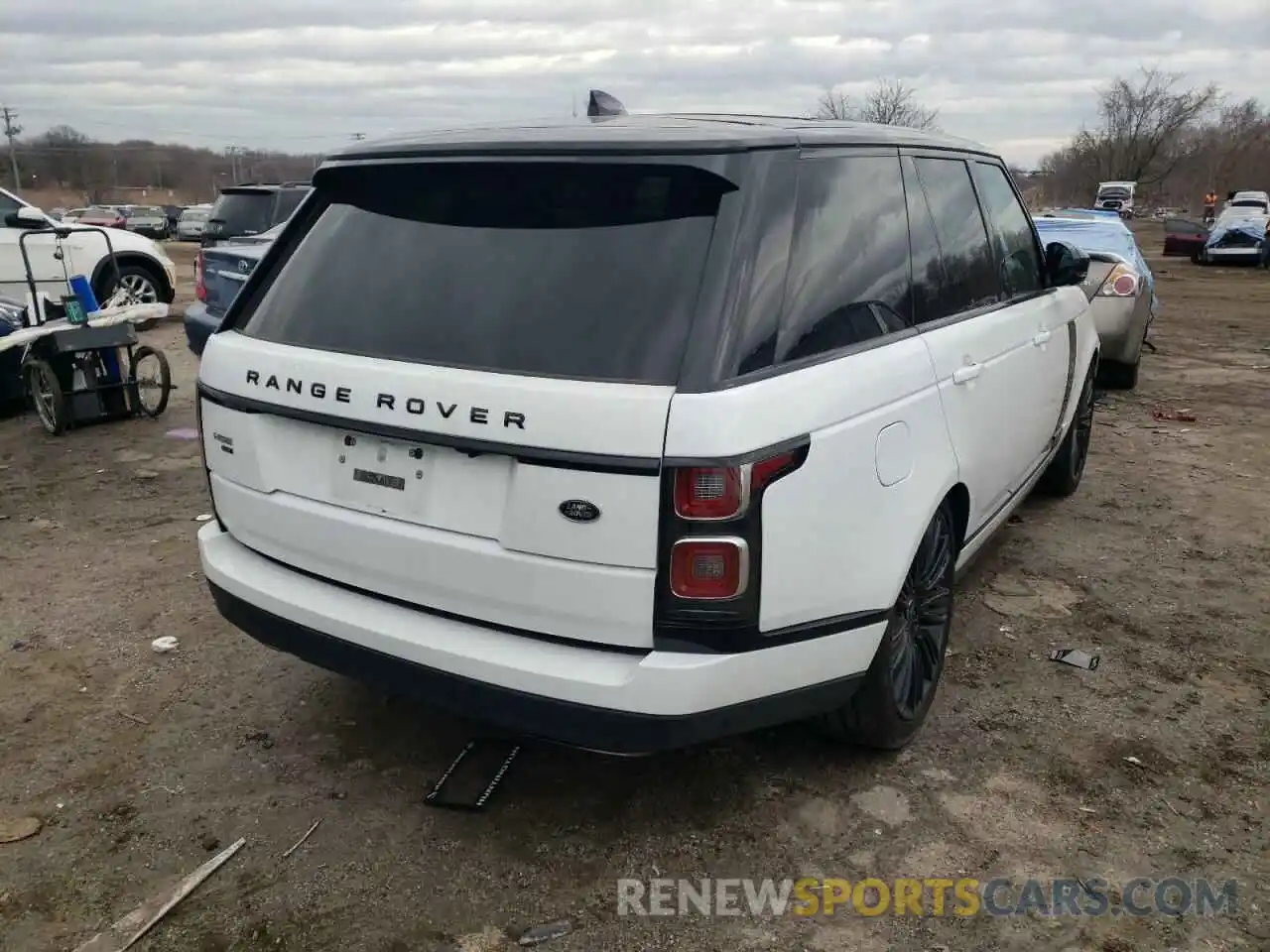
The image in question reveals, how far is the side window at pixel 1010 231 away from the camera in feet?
13.5

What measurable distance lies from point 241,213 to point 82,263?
2.05m

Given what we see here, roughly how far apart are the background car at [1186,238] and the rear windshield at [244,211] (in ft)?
89.0

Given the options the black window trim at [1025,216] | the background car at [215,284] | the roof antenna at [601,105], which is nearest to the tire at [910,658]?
the black window trim at [1025,216]

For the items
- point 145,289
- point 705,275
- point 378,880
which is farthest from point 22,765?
point 145,289

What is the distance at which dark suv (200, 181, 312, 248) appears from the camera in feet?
Answer: 43.0

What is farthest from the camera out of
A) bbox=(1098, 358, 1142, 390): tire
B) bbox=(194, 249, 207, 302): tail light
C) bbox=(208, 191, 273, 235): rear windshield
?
bbox=(208, 191, 273, 235): rear windshield

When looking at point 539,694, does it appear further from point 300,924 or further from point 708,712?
point 300,924

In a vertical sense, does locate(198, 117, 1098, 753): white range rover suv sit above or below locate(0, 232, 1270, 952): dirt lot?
above

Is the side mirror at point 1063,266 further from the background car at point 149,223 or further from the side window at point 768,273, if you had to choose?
the background car at point 149,223

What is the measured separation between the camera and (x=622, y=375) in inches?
90.9

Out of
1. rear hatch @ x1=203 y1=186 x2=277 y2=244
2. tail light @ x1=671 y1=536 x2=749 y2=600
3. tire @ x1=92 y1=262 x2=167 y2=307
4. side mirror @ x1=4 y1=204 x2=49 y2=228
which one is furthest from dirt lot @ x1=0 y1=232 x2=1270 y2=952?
rear hatch @ x1=203 y1=186 x2=277 y2=244

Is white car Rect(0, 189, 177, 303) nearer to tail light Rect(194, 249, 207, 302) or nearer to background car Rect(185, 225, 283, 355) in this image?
tail light Rect(194, 249, 207, 302)

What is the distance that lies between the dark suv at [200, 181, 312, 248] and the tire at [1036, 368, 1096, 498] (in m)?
10.2

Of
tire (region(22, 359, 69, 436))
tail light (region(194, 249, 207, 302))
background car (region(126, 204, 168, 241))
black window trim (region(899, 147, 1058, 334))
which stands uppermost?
black window trim (region(899, 147, 1058, 334))
